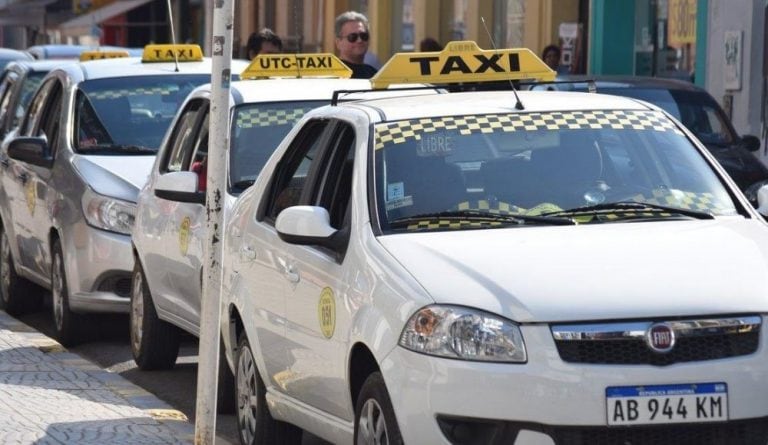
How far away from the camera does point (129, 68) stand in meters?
13.5

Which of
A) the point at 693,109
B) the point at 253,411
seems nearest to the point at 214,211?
the point at 253,411

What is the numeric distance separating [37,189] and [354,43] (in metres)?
3.06

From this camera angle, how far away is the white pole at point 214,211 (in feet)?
23.3

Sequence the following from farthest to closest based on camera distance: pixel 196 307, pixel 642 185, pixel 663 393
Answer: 1. pixel 196 307
2. pixel 642 185
3. pixel 663 393

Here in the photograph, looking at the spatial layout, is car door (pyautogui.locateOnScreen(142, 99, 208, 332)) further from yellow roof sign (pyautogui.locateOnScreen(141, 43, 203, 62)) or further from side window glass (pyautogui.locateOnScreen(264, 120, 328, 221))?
yellow roof sign (pyautogui.locateOnScreen(141, 43, 203, 62))

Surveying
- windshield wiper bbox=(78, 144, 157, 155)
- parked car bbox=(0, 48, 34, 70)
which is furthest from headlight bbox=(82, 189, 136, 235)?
parked car bbox=(0, 48, 34, 70)

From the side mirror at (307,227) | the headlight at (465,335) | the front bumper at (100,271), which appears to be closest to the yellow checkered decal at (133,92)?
the front bumper at (100,271)

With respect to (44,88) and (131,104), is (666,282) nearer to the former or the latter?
(131,104)

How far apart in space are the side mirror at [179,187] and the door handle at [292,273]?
2.00 meters

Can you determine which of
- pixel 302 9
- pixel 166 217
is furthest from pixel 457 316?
pixel 302 9

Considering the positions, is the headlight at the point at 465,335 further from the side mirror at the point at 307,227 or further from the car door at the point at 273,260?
the car door at the point at 273,260

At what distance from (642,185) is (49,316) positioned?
25.9 feet

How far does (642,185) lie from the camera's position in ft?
23.3

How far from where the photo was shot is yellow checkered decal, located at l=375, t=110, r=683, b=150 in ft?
23.7
